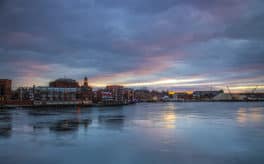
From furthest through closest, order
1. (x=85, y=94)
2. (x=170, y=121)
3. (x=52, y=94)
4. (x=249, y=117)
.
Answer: (x=85, y=94) → (x=52, y=94) → (x=249, y=117) → (x=170, y=121)

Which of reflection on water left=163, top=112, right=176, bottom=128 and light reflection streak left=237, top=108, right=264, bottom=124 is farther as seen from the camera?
light reflection streak left=237, top=108, right=264, bottom=124

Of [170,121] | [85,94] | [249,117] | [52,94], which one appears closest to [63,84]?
[85,94]

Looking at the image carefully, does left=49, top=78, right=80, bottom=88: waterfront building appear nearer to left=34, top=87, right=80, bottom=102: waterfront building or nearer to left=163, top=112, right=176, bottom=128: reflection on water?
left=34, top=87, right=80, bottom=102: waterfront building

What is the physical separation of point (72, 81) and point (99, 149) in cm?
15758

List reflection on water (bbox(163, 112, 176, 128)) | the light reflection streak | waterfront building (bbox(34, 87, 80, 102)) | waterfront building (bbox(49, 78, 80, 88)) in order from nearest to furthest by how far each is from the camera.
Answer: reflection on water (bbox(163, 112, 176, 128))
the light reflection streak
waterfront building (bbox(34, 87, 80, 102))
waterfront building (bbox(49, 78, 80, 88))

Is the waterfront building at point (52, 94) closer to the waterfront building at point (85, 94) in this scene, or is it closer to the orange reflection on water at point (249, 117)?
the waterfront building at point (85, 94)

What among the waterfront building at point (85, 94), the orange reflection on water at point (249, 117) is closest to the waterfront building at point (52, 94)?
the waterfront building at point (85, 94)

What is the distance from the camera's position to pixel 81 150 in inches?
560

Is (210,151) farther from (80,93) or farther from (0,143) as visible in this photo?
(80,93)

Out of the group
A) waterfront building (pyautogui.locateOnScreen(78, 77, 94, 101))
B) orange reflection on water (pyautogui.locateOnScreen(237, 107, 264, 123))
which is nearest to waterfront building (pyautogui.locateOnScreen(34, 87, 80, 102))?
waterfront building (pyautogui.locateOnScreen(78, 77, 94, 101))

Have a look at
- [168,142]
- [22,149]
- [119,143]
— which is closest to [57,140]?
[22,149]

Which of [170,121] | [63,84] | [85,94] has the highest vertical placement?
[63,84]

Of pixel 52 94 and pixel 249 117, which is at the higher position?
pixel 52 94

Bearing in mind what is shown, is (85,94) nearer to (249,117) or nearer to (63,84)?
(63,84)
